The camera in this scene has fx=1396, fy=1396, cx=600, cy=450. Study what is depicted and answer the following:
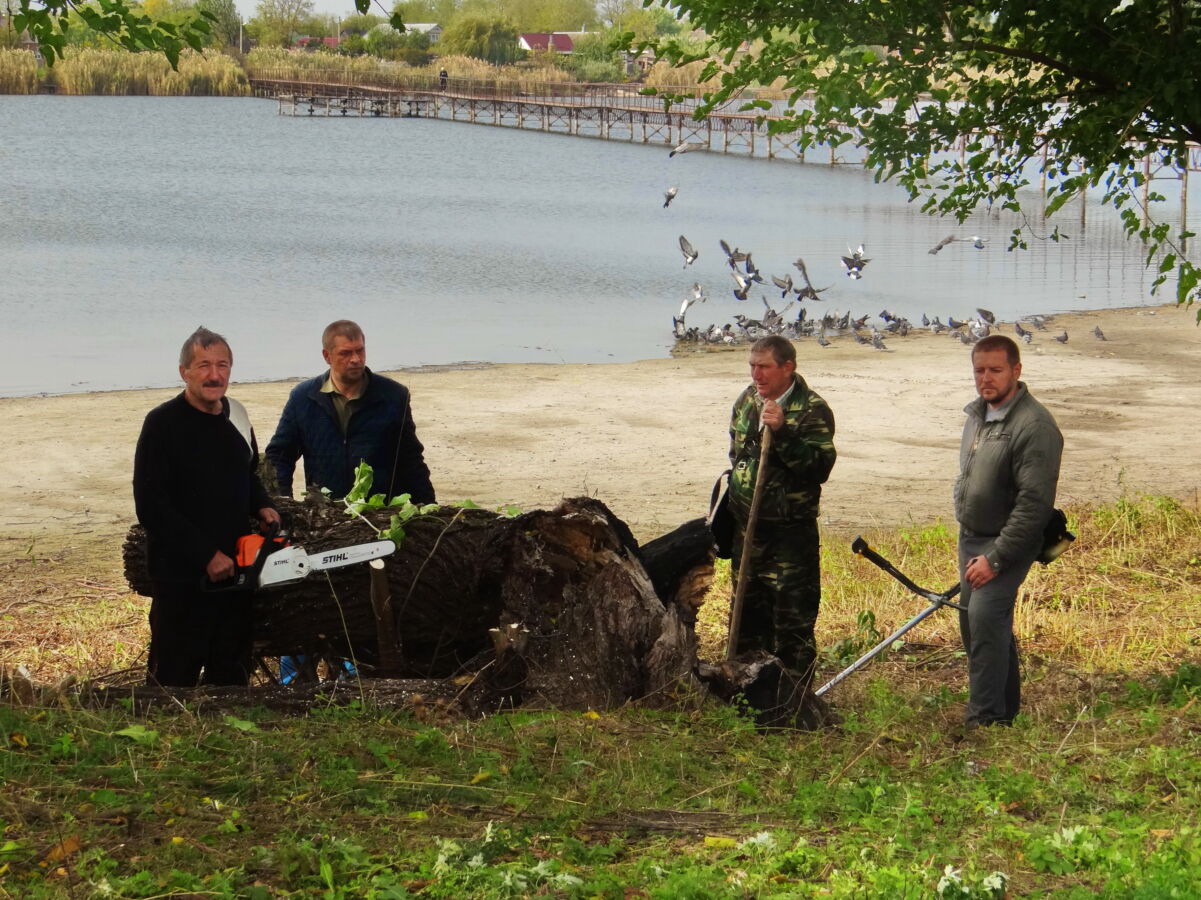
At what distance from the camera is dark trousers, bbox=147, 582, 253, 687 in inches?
218

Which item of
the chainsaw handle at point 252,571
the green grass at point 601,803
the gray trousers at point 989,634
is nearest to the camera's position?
the green grass at point 601,803

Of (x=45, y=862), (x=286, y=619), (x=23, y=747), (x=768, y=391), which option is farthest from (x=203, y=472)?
(x=768, y=391)

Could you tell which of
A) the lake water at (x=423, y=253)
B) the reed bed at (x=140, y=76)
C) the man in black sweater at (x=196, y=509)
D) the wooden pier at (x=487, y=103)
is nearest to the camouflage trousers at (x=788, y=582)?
the man in black sweater at (x=196, y=509)

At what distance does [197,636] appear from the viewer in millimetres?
5633

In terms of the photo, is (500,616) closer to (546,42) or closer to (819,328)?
(819,328)

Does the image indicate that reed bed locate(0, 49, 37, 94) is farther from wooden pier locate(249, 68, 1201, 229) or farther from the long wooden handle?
the long wooden handle

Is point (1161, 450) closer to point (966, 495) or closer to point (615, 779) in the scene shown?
point (966, 495)

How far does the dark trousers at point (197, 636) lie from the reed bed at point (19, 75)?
85767mm

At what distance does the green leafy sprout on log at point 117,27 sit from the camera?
5922 mm

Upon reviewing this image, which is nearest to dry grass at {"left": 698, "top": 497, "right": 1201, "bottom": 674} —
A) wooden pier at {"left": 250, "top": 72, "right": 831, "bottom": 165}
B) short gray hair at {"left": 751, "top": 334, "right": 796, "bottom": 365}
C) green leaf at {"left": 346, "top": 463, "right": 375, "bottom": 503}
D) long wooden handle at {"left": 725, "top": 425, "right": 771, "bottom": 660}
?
long wooden handle at {"left": 725, "top": 425, "right": 771, "bottom": 660}

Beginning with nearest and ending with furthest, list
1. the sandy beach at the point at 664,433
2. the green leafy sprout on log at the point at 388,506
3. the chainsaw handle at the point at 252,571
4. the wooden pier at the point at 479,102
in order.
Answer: the chainsaw handle at the point at 252,571
the green leafy sprout on log at the point at 388,506
the sandy beach at the point at 664,433
the wooden pier at the point at 479,102

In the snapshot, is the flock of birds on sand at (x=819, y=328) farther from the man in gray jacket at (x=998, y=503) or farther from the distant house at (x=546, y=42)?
the distant house at (x=546, y=42)

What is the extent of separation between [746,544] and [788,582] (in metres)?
0.32

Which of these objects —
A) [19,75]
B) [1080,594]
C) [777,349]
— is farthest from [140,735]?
[19,75]
